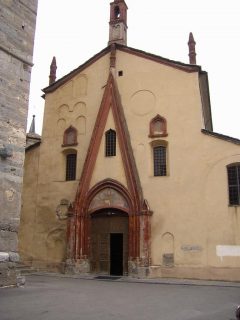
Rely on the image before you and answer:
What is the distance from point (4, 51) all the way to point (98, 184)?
344 inches

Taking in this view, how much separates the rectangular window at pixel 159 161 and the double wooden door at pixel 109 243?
2.86 metres

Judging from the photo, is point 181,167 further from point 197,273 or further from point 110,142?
point 197,273

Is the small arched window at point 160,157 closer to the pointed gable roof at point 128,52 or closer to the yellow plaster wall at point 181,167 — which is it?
the yellow plaster wall at point 181,167

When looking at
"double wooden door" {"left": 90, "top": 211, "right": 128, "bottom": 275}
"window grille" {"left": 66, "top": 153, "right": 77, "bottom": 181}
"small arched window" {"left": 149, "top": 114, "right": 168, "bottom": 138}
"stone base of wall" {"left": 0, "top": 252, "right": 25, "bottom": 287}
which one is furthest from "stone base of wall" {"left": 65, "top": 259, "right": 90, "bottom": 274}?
"small arched window" {"left": 149, "top": 114, "right": 168, "bottom": 138}

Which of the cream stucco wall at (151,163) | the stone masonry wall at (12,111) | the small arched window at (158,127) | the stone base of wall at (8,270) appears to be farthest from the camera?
the small arched window at (158,127)

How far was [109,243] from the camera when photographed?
58.8 feet

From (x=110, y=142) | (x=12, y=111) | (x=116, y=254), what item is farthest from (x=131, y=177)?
(x=12, y=111)

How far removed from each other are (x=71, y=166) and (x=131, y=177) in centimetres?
414

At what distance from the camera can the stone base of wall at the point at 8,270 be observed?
10.1m

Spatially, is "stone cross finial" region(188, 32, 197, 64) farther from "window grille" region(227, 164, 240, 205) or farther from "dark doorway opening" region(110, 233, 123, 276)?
"dark doorway opening" region(110, 233, 123, 276)

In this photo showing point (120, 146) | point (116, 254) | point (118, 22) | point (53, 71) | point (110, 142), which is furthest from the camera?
point (53, 71)

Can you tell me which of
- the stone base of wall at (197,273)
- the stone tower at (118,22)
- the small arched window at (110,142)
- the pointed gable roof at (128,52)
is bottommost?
the stone base of wall at (197,273)

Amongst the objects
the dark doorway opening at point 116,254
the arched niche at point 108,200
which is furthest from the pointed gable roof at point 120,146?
the dark doorway opening at point 116,254

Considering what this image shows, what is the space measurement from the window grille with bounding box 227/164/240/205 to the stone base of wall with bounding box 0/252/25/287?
9.76 m
